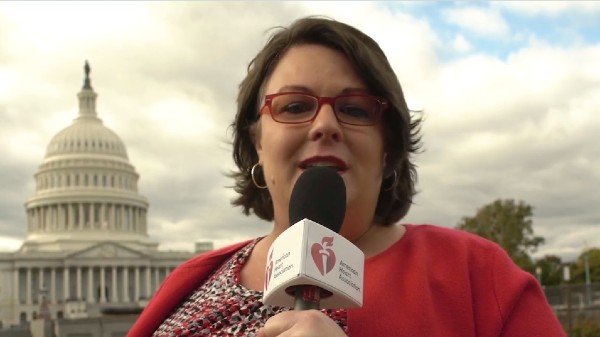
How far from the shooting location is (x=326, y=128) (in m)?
2.29

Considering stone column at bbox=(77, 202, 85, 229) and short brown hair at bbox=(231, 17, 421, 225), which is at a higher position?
stone column at bbox=(77, 202, 85, 229)

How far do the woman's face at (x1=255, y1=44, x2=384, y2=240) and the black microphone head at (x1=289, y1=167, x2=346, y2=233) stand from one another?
159 millimetres

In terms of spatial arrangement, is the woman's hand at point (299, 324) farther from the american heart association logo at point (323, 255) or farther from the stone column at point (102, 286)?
the stone column at point (102, 286)

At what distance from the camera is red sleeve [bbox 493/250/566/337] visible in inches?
85.3

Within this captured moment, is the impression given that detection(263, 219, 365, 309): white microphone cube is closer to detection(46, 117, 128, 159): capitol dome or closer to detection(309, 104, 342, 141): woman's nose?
detection(309, 104, 342, 141): woman's nose

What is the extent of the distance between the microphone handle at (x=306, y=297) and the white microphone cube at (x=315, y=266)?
0.02m

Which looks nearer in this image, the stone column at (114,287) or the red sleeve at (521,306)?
the red sleeve at (521,306)

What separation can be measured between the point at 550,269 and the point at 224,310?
2349 inches

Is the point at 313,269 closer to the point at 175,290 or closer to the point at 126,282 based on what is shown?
the point at 175,290

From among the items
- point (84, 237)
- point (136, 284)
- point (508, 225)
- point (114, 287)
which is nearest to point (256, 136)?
point (508, 225)

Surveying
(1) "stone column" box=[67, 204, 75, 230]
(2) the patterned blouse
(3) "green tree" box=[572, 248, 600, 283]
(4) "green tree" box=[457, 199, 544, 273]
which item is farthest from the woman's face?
(1) "stone column" box=[67, 204, 75, 230]

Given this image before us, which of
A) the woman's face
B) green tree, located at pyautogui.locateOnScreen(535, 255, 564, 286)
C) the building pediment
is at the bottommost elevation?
the woman's face

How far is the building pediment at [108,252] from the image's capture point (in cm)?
8875

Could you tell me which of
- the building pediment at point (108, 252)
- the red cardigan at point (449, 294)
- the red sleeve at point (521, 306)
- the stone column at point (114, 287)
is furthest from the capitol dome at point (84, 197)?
the red sleeve at point (521, 306)
